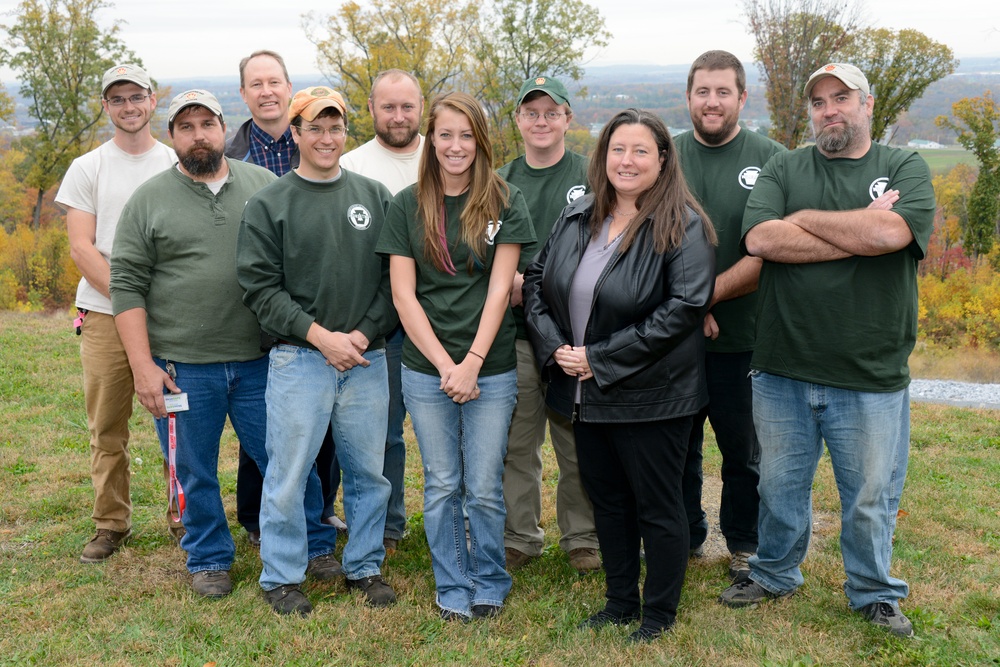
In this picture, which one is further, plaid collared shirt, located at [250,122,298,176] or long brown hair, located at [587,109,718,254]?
plaid collared shirt, located at [250,122,298,176]

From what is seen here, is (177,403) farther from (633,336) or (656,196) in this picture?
(656,196)

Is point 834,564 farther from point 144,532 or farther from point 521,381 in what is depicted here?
point 144,532

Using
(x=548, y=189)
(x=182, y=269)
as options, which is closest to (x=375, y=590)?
(x=182, y=269)

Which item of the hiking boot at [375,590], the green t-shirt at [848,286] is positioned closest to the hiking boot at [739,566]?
the green t-shirt at [848,286]

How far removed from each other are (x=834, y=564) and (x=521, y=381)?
2.06m

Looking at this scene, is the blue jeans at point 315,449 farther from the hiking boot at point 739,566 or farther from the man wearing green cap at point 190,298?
the hiking boot at point 739,566

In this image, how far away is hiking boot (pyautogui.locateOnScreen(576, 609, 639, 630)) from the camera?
3.90 metres

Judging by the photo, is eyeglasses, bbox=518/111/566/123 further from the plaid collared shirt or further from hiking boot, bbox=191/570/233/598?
hiking boot, bbox=191/570/233/598

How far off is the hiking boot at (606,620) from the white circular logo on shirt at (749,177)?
2.22 m

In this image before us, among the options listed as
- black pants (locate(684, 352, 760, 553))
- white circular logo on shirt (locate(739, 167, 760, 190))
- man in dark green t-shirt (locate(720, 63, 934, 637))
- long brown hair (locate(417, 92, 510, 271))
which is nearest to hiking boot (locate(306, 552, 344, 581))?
long brown hair (locate(417, 92, 510, 271))

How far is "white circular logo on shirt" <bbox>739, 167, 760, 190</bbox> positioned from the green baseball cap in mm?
1018

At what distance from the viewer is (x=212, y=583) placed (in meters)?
4.32

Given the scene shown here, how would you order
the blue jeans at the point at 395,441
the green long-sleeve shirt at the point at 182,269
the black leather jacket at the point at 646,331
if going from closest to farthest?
the black leather jacket at the point at 646,331, the green long-sleeve shirt at the point at 182,269, the blue jeans at the point at 395,441

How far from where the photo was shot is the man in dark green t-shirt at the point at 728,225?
14.0 ft
